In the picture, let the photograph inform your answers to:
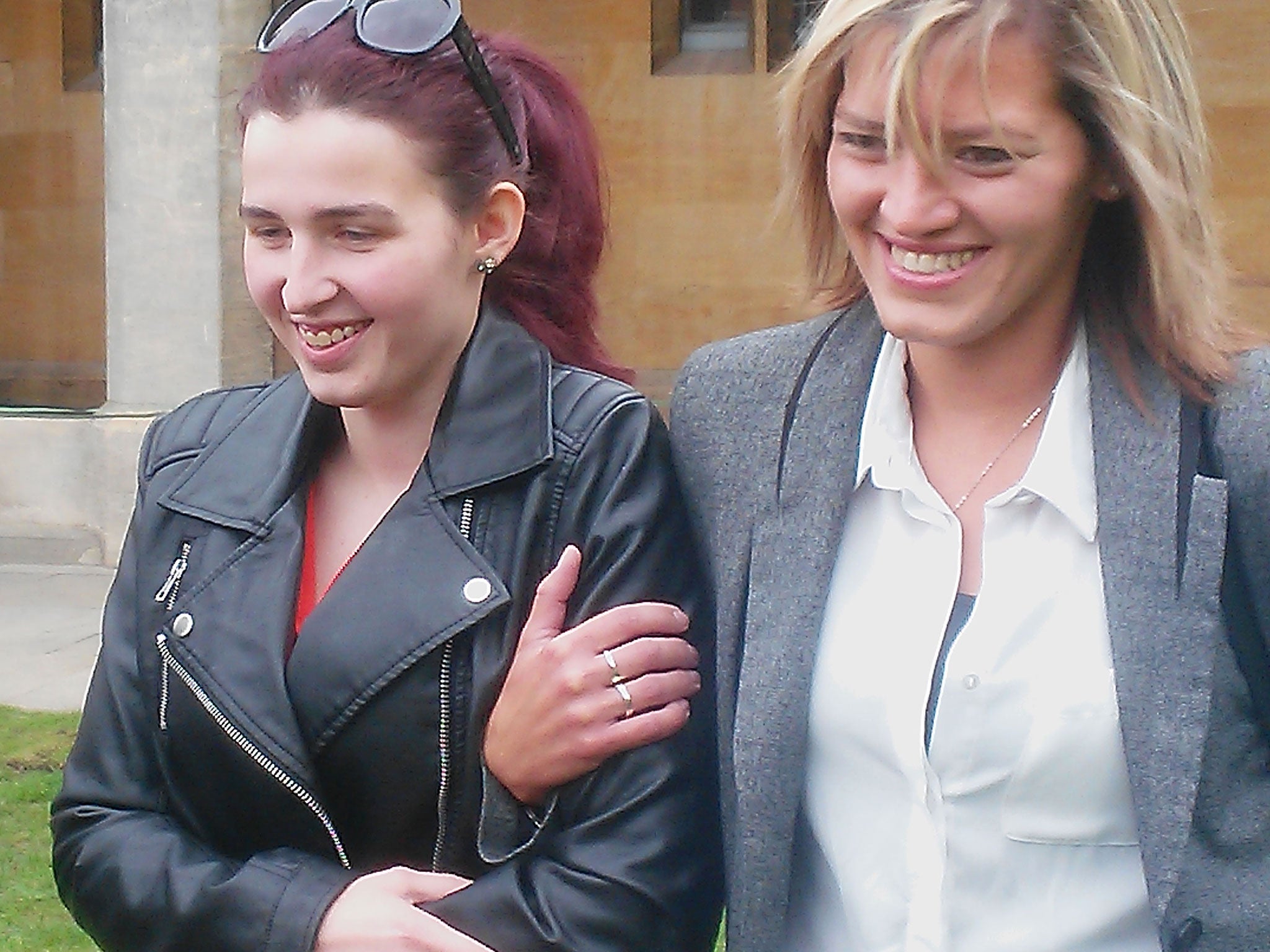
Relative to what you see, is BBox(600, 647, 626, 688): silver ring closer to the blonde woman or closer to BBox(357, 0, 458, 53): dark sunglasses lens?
the blonde woman

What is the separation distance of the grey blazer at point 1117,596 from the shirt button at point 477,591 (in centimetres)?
29

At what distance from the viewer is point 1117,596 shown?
186 cm

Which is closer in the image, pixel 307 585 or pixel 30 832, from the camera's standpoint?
pixel 307 585

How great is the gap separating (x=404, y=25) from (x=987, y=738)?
108 centimetres

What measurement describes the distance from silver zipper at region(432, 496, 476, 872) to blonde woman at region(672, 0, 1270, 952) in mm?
331

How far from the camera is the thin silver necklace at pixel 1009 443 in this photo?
2.02 metres

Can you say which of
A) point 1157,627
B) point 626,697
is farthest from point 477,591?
point 1157,627

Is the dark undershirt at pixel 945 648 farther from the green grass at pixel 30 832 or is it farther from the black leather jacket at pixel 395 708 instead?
the green grass at pixel 30 832

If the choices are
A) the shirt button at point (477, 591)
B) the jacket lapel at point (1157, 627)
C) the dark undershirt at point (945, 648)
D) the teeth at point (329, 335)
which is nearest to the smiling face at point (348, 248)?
the teeth at point (329, 335)

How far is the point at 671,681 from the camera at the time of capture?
6.66ft

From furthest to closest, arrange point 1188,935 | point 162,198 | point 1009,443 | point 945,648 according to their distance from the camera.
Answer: point 162,198
point 1009,443
point 945,648
point 1188,935

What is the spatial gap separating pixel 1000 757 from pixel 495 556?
63 centimetres

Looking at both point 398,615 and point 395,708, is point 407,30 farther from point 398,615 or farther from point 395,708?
point 395,708

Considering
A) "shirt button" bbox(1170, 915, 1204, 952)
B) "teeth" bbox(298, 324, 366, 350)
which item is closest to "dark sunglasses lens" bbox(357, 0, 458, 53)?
"teeth" bbox(298, 324, 366, 350)
